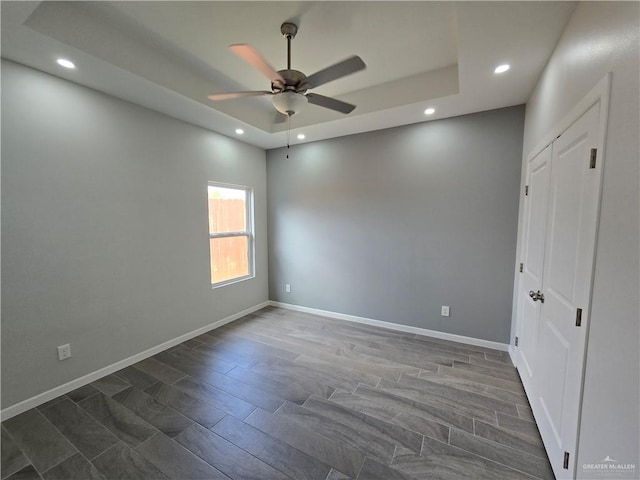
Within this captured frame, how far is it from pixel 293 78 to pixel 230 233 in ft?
8.33

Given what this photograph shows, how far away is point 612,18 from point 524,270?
1.90 metres

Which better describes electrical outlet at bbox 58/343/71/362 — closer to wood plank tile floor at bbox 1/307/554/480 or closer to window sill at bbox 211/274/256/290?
wood plank tile floor at bbox 1/307/554/480

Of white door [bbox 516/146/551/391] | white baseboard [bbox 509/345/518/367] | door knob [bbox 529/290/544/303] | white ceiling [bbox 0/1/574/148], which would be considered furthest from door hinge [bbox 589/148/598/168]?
white baseboard [bbox 509/345/518/367]

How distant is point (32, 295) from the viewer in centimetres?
200

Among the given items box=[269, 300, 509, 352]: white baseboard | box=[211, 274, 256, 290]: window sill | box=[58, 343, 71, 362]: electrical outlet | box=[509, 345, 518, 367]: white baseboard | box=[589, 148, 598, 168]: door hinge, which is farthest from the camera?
box=[211, 274, 256, 290]: window sill

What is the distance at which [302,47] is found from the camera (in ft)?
7.20

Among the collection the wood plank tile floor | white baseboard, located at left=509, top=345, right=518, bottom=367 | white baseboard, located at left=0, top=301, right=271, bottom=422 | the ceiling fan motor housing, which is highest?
the ceiling fan motor housing

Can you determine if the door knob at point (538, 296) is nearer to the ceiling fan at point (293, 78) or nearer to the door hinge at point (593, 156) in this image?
the door hinge at point (593, 156)

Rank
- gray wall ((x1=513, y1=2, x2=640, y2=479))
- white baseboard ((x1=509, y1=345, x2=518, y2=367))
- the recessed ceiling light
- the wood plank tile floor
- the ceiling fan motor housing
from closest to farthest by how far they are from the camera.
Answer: gray wall ((x1=513, y1=2, x2=640, y2=479)) → the wood plank tile floor → the ceiling fan motor housing → the recessed ceiling light → white baseboard ((x1=509, y1=345, x2=518, y2=367))

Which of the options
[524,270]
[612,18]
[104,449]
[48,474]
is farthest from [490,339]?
[48,474]

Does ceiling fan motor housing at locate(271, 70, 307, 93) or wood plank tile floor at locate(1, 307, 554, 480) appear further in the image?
ceiling fan motor housing at locate(271, 70, 307, 93)

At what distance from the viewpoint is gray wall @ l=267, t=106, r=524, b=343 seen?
2.81 m

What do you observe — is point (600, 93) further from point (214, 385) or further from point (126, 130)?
point (126, 130)

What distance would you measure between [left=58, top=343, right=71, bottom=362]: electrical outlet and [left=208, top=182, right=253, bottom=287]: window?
4.97 ft
